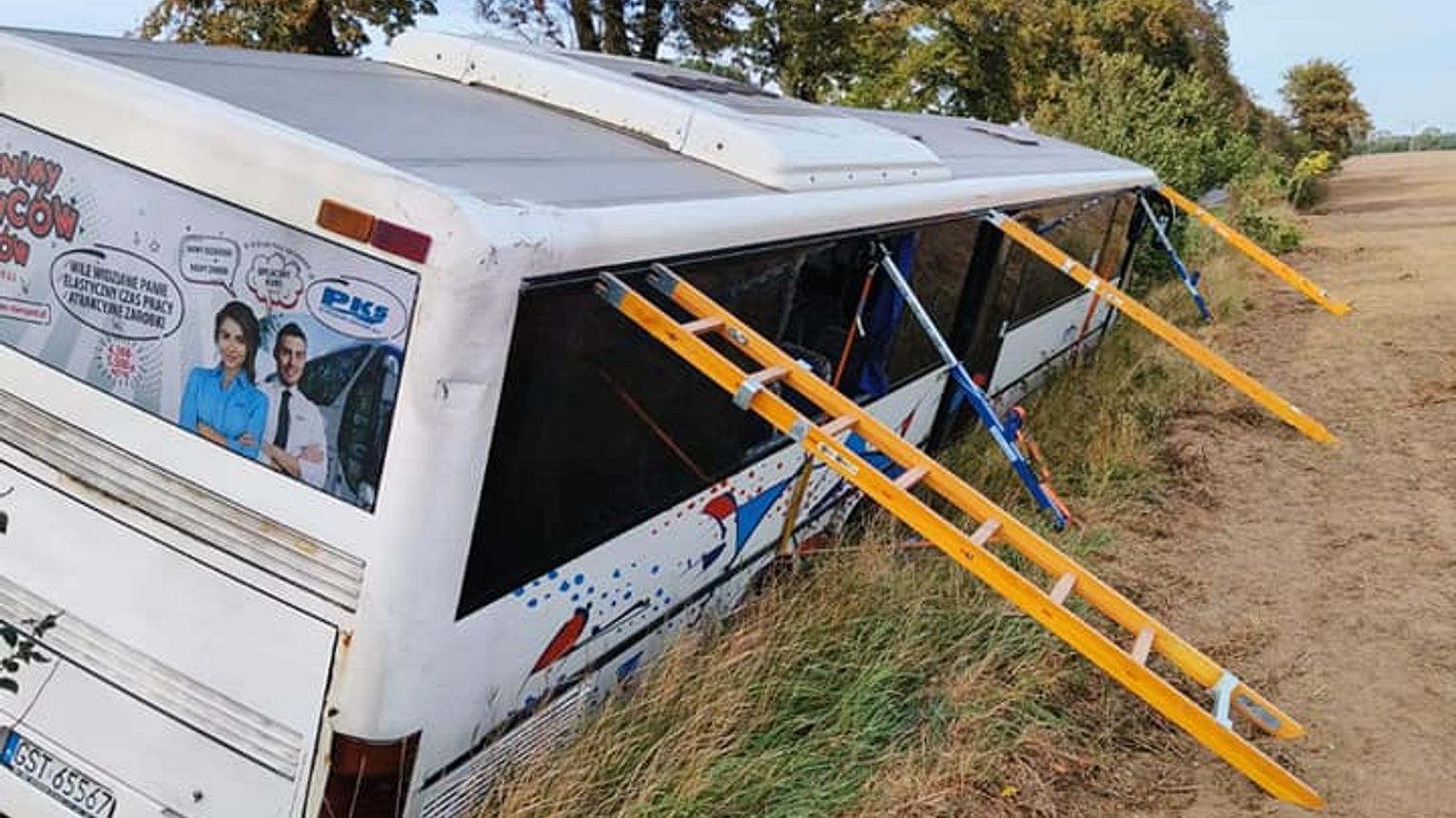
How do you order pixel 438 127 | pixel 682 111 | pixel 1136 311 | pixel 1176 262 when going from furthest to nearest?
1. pixel 1176 262
2. pixel 1136 311
3. pixel 682 111
4. pixel 438 127

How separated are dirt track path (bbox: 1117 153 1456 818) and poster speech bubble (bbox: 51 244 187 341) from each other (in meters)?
3.38

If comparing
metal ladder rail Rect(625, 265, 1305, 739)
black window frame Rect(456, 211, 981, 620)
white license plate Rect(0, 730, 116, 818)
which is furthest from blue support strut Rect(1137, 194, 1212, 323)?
white license plate Rect(0, 730, 116, 818)

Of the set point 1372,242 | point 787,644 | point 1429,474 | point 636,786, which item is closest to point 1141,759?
point 787,644

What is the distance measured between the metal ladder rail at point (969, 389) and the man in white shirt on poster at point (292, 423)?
2.68 m

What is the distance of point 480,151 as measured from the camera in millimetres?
2873

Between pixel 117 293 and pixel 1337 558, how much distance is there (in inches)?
237

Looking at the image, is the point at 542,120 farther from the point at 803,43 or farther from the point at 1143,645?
the point at 803,43

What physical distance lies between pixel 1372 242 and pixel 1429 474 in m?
16.8

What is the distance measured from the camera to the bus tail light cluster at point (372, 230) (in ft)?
7.14

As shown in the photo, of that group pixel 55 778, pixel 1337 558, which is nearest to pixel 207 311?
pixel 55 778

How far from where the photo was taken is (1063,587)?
335 cm

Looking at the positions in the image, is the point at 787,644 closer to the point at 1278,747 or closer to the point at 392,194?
the point at 1278,747

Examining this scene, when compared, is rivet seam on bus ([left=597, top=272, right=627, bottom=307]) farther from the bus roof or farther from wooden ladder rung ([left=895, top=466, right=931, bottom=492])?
wooden ladder rung ([left=895, top=466, right=931, bottom=492])

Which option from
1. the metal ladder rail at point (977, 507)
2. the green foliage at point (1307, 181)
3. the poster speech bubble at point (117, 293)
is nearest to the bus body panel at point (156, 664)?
the poster speech bubble at point (117, 293)
